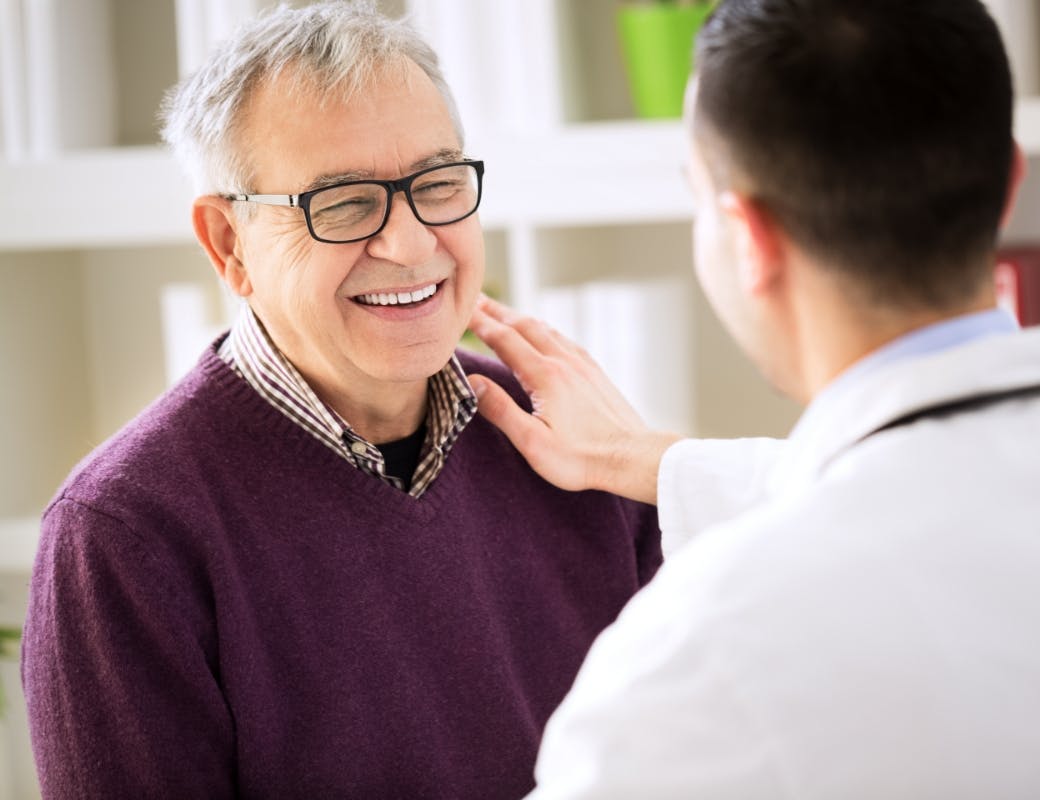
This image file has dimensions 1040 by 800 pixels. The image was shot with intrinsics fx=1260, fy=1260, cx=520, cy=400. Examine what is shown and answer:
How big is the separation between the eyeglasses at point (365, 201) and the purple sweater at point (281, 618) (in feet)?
0.68

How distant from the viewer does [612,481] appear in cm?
149

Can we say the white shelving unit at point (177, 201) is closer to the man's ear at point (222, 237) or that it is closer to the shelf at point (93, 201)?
the shelf at point (93, 201)

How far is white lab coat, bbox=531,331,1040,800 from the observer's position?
2.59 feet

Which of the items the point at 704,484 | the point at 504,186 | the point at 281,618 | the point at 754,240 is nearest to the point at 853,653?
the point at 754,240

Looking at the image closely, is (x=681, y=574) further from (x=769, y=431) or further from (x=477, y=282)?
(x=769, y=431)

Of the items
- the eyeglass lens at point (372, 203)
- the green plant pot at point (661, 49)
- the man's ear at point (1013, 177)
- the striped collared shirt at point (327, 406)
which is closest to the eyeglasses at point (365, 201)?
the eyeglass lens at point (372, 203)

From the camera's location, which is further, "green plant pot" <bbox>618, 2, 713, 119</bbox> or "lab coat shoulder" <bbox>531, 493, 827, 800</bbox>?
"green plant pot" <bbox>618, 2, 713, 119</bbox>

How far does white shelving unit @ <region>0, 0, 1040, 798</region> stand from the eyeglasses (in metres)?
0.71

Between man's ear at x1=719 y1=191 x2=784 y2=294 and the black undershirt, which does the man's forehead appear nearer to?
the black undershirt

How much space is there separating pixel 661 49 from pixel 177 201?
2.81ft

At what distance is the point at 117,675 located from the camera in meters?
1.22

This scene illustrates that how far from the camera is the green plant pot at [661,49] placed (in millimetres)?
2082

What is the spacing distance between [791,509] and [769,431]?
169cm

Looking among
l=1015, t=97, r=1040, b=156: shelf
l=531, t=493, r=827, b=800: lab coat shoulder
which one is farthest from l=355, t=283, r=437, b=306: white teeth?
l=1015, t=97, r=1040, b=156: shelf
